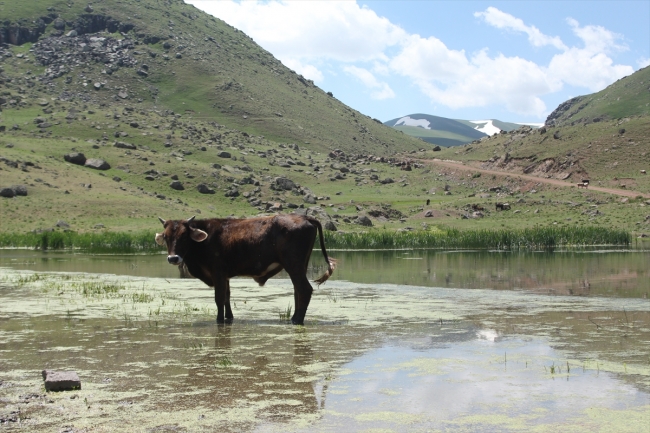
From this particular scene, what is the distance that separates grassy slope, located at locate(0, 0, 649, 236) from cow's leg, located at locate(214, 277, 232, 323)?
34.3 meters

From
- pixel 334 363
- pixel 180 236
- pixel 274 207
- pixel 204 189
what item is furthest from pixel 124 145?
pixel 334 363

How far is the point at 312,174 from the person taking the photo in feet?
269

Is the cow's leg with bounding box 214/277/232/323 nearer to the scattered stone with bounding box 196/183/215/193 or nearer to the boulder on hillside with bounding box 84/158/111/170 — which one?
the scattered stone with bounding box 196/183/215/193

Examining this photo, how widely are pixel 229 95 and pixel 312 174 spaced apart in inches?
1878

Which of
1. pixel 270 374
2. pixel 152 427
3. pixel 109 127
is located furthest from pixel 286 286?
pixel 109 127

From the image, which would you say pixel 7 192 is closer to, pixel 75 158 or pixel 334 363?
pixel 75 158

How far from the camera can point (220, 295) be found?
50.3 ft

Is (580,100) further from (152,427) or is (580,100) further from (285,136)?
(152,427)

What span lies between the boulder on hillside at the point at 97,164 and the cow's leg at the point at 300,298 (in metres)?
59.3

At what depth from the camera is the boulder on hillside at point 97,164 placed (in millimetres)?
71125

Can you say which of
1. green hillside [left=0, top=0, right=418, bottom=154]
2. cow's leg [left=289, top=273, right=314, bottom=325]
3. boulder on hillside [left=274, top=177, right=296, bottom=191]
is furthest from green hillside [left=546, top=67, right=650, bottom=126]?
cow's leg [left=289, top=273, right=314, bottom=325]

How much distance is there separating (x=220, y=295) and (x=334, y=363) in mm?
4764

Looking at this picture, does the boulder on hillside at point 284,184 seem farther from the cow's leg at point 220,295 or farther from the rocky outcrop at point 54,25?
the rocky outcrop at point 54,25

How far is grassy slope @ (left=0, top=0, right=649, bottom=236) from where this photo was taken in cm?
5628
